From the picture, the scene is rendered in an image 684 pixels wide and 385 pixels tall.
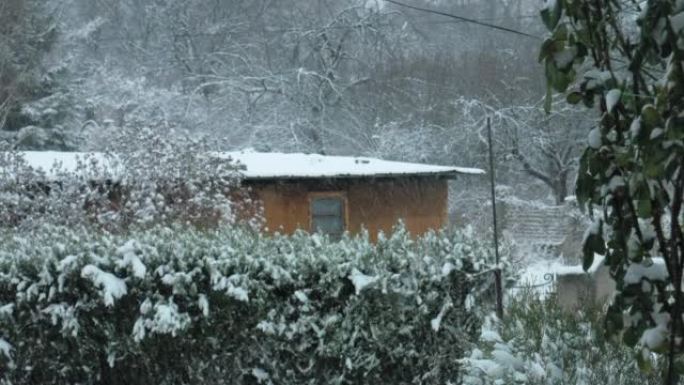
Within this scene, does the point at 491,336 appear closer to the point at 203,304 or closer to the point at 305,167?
the point at 203,304

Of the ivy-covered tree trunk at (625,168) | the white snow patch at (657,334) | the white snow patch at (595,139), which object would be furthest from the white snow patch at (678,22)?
the white snow patch at (657,334)

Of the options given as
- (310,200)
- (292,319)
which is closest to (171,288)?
(292,319)

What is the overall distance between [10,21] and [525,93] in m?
16.4

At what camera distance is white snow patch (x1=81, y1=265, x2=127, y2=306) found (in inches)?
247

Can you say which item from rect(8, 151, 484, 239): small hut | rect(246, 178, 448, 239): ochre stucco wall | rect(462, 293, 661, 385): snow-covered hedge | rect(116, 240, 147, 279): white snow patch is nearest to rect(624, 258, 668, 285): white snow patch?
rect(462, 293, 661, 385): snow-covered hedge

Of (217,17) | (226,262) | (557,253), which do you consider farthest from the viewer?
(217,17)

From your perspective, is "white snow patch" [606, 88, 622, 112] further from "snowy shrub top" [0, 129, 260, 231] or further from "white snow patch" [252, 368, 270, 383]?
"snowy shrub top" [0, 129, 260, 231]

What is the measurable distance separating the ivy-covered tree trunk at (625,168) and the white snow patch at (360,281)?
364 cm

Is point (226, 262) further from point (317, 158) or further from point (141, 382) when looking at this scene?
point (317, 158)

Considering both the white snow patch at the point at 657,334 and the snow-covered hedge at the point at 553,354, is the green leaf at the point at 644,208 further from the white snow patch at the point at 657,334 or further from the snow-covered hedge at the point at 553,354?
the snow-covered hedge at the point at 553,354

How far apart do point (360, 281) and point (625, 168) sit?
391 centimetres

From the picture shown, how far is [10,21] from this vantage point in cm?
2825

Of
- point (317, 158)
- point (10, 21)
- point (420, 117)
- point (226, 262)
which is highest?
point (10, 21)

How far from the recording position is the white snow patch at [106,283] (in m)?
6.27
